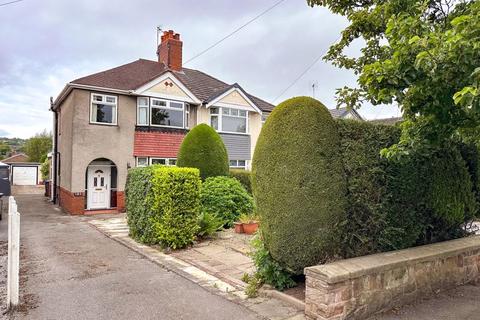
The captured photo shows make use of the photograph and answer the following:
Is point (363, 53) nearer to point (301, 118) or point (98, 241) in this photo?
point (301, 118)

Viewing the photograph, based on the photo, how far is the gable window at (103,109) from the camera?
15750mm

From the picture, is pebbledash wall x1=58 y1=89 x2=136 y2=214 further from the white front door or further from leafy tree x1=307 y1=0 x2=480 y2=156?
leafy tree x1=307 y1=0 x2=480 y2=156

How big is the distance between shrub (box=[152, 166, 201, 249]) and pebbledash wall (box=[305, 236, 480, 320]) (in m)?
4.53

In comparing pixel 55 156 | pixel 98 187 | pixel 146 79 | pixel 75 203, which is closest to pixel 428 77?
pixel 75 203

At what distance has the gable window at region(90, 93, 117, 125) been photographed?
1575 cm

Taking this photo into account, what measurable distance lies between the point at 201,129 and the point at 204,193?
122 inches

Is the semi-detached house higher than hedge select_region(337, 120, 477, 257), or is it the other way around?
the semi-detached house

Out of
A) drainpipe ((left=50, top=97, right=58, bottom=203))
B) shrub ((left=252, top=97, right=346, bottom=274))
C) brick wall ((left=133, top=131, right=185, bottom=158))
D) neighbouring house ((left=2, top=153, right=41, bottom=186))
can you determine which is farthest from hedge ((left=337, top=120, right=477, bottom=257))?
neighbouring house ((left=2, top=153, right=41, bottom=186))

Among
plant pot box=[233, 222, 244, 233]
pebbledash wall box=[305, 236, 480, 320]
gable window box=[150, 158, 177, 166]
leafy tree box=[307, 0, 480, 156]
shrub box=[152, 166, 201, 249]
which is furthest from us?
gable window box=[150, 158, 177, 166]

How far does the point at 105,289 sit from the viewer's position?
542cm

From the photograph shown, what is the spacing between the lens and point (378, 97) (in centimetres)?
367

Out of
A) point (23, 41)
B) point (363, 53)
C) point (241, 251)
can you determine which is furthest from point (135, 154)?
point (363, 53)

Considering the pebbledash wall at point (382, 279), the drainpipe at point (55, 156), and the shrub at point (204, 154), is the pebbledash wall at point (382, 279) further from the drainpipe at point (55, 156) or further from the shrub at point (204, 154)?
the drainpipe at point (55, 156)

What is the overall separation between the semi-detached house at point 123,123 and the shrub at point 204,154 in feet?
16.1
